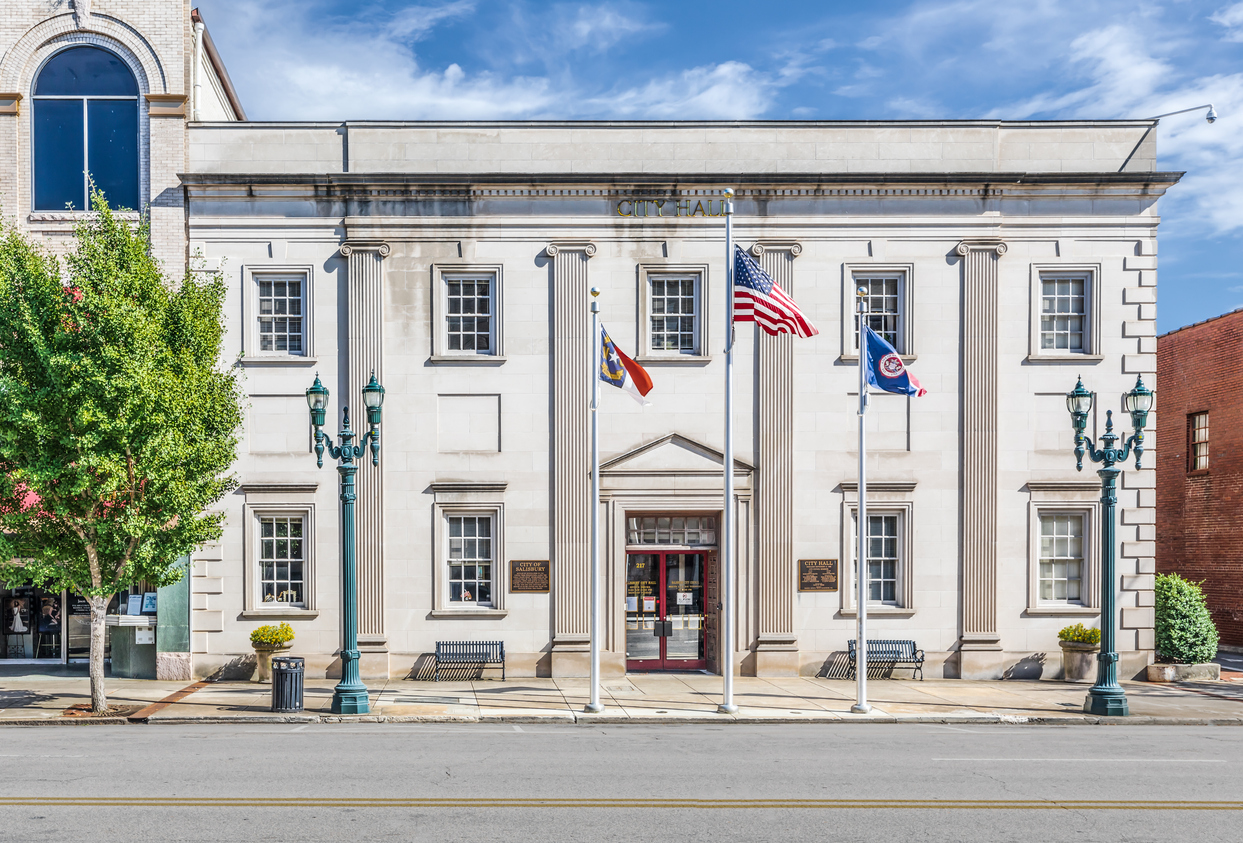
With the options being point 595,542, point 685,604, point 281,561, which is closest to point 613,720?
point 595,542

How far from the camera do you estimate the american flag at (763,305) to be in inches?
605

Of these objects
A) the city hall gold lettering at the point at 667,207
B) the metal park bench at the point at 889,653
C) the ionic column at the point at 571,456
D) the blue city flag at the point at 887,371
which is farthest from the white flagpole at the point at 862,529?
the ionic column at the point at 571,456

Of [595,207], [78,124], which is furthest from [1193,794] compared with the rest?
[78,124]

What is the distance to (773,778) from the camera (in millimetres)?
10945

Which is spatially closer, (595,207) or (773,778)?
(773,778)

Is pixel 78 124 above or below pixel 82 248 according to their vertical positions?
above

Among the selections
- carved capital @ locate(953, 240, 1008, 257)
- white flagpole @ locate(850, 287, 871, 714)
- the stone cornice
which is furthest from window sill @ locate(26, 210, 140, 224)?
carved capital @ locate(953, 240, 1008, 257)

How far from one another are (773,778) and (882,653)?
8.98 meters

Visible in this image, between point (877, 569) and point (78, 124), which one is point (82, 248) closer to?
point (78, 124)

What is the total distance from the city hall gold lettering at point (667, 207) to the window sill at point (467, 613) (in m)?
9.02

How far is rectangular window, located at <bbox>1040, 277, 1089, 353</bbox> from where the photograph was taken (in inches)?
779

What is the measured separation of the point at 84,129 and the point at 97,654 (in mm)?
11395

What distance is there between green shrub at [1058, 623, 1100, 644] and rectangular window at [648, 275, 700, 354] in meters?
9.98

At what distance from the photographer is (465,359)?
1917 cm
